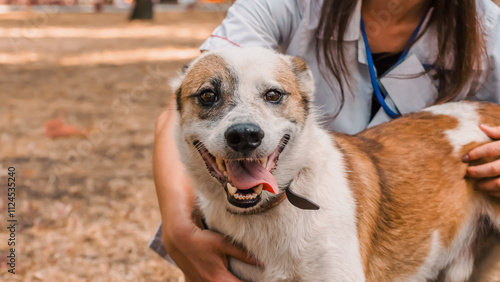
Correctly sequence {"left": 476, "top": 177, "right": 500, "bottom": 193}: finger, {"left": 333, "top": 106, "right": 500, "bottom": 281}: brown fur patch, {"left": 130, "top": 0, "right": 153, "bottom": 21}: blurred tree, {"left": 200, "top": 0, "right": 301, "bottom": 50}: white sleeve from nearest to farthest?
{"left": 333, "top": 106, "right": 500, "bottom": 281}: brown fur patch, {"left": 476, "top": 177, "right": 500, "bottom": 193}: finger, {"left": 200, "top": 0, "right": 301, "bottom": 50}: white sleeve, {"left": 130, "top": 0, "right": 153, "bottom": 21}: blurred tree

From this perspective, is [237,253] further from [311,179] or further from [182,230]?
[311,179]

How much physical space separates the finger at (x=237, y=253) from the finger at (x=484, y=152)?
1.08 m

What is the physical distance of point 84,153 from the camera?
17.5ft

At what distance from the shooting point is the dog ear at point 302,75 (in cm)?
230

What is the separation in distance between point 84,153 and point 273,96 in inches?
143

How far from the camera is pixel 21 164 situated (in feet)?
16.1

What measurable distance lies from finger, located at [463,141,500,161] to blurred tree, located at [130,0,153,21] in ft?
54.6

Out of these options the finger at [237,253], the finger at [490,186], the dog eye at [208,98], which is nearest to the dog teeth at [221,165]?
the dog eye at [208,98]

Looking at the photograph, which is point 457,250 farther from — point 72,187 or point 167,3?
point 167,3

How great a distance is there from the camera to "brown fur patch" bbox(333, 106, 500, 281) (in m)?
2.32

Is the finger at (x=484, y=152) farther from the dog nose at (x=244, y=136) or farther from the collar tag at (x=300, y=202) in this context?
the dog nose at (x=244, y=136)

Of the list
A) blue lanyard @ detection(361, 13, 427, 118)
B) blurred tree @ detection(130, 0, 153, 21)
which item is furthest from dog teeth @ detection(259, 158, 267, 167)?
blurred tree @ detection(130, 0, 153, 21)

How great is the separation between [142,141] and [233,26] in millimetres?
3346

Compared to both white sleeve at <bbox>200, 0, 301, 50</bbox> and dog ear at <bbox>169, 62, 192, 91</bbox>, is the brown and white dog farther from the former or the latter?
white sleeve at <bbox>200, 0, 301, 50</bbox>
